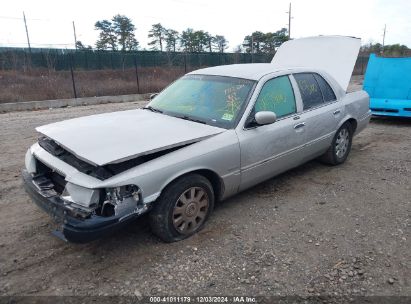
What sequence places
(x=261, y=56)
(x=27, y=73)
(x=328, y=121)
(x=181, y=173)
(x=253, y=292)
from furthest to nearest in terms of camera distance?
1. (x=261, y=56)
2. (x=27, y=73)
3. (x=328, y=121)
4. (x=181, y=173)
5. (x=253, y=292)

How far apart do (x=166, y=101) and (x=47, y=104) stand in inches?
417

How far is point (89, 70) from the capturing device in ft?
→ 71.4

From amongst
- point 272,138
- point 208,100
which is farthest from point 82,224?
point 272,138

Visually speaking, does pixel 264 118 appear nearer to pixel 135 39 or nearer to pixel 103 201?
pixel 103 201

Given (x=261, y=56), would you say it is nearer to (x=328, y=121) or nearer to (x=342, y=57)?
(x=342, y=57)

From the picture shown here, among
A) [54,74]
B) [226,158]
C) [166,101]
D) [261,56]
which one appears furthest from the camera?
[261,56]

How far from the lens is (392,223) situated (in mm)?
3664

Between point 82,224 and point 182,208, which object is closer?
point 82,224

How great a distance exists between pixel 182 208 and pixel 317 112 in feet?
8.35

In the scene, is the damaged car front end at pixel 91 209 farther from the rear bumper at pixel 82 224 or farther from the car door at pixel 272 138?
the car door at pixel 272 138

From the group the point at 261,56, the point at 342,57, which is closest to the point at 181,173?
the point at 342,57

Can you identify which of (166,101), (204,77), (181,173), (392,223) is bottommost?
(392,223)

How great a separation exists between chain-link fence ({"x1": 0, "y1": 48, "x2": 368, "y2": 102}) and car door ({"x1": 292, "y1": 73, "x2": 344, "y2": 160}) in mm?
12601

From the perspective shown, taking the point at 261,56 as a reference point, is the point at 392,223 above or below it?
below
